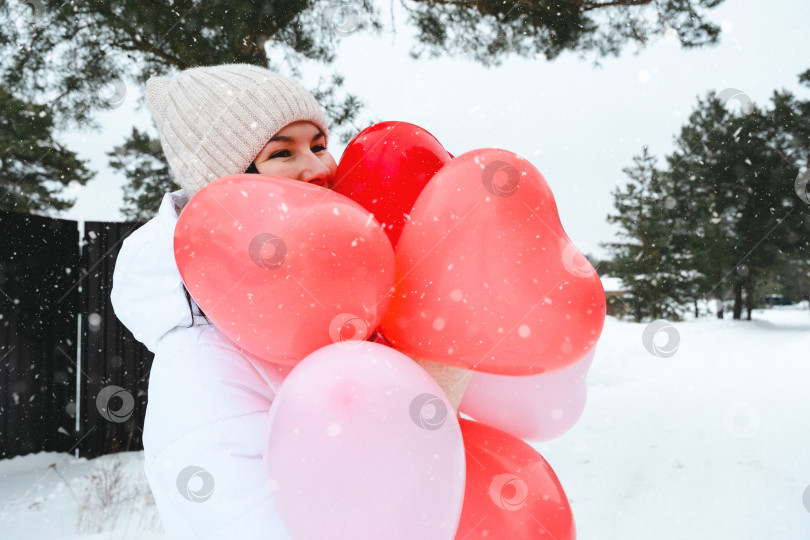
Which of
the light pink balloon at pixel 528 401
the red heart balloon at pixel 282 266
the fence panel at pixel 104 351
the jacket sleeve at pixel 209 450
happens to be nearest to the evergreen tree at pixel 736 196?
the fence panel at pixel 104 351

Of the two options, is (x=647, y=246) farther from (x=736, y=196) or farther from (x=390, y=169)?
(x=390, y=169)

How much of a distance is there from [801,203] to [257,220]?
13.6 meters

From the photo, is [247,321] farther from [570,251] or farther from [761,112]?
[761,112]

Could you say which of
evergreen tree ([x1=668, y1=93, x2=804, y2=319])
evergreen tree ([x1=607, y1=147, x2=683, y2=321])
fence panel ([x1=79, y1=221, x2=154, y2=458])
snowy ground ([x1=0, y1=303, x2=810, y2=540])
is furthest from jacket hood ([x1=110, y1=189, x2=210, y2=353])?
evergreen tree ([x1=607, y1=147, x2=683, y2=321])

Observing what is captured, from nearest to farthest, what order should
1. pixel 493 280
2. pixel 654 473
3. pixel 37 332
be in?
pixel 493 280
pixel 654 473
pixel 37 332

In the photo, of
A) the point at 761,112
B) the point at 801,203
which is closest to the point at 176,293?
the point at 761,112

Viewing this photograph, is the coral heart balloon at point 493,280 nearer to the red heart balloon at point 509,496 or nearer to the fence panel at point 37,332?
the red heart balloon at point 509,496

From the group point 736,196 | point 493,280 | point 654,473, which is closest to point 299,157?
point 493,280

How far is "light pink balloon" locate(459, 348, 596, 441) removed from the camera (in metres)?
1.26

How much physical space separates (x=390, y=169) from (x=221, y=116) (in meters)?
0.45

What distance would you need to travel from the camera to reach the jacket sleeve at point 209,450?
2.53 ft

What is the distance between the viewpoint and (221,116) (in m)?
1.29

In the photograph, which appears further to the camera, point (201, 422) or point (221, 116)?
point (221, 116)

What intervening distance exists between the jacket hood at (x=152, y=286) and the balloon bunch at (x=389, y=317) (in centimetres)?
19
